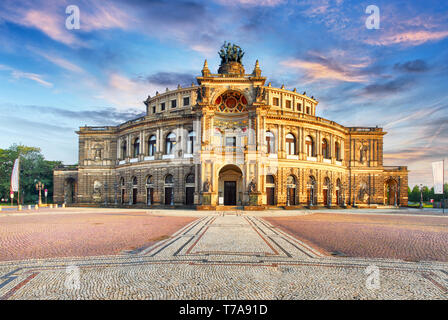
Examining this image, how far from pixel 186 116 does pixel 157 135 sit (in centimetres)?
622

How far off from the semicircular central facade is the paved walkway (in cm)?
2395

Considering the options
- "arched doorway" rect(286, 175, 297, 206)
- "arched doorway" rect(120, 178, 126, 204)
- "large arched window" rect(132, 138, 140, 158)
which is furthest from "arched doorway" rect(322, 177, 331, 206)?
"arched doorway" rect(120, 178, 126, 204)

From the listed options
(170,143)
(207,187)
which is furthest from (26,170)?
(207,187)

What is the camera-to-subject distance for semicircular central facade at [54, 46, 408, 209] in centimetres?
3391

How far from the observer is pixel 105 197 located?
153ft

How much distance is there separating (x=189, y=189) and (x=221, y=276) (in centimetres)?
3343

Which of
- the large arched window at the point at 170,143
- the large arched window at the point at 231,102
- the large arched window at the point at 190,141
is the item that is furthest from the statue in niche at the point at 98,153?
the large arched window at the point at 231,102

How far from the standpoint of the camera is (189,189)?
39.1 m

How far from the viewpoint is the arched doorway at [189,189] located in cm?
3878

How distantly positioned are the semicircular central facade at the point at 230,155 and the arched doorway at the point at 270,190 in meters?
0.15

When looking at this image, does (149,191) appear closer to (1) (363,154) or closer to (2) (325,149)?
(2) (325,149)

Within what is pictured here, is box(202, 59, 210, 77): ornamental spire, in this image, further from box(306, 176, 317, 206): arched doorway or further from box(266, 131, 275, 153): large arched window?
box(306, 176, 317, 206): arched doorway

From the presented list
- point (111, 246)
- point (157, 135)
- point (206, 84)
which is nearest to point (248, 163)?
point (206, 84)

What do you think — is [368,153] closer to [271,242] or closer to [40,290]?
[271,242]
